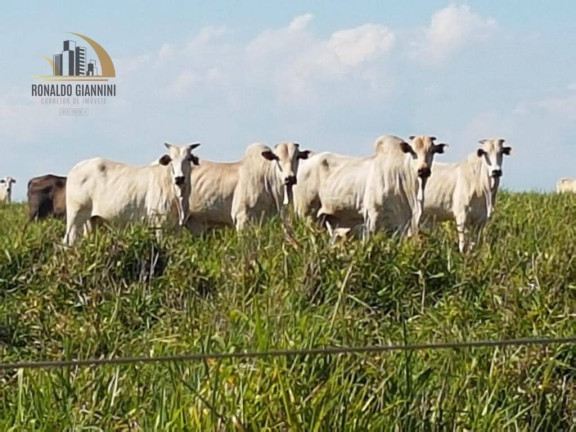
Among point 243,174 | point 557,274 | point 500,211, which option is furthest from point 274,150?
point 557,274

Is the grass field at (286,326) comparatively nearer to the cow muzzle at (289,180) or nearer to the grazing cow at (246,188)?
the cow muzzle at (289,180)

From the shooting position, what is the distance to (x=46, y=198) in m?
16.3

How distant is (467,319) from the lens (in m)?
7.36

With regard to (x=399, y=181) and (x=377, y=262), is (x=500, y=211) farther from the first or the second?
(x=377, y=262)

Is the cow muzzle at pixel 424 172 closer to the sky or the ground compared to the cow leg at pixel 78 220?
closer to the sky

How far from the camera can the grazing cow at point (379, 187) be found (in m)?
12.8

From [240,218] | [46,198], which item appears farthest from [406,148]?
[46,198]

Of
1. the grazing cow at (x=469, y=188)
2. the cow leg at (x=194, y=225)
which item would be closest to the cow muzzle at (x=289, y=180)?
the cow leg at (x=194, y=225)

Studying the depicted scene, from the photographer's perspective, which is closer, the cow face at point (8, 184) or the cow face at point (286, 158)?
the cow face at point (286, 158)

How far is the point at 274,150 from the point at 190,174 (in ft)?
3.31

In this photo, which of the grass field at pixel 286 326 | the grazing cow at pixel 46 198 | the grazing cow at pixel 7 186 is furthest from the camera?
the grazing cow at pixel 7 186

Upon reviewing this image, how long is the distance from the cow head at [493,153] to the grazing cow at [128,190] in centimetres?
335

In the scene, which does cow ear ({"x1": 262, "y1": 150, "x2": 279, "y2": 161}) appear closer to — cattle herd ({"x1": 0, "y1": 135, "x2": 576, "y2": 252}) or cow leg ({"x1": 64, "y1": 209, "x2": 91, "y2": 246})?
cattle herd ({"x1": 0, "y1": 135, "x2": 576, "y2": 252})

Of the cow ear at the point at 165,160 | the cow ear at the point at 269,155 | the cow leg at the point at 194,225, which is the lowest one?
the cow leg at the point at 194,225
